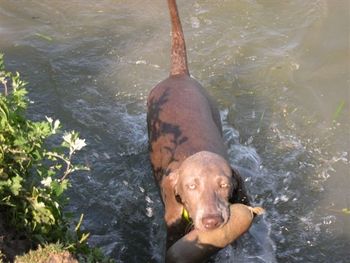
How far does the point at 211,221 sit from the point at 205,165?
58cm

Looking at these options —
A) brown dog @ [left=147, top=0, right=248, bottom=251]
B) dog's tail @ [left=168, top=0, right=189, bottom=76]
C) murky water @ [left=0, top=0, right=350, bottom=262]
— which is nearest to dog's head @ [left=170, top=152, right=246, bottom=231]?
brown dog @ [left=147, top=0, right=248, bottom=251]

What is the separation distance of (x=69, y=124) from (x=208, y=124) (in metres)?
1.96

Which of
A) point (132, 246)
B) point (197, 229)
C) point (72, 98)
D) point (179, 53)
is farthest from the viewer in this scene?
Result: point (72, 98)

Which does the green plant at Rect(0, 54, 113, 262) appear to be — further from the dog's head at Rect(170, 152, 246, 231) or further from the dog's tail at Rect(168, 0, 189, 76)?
the dog's tail at Rect(168, 0, 189, 76)

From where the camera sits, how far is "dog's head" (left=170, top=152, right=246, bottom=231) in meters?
4.16

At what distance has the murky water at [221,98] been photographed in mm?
5516

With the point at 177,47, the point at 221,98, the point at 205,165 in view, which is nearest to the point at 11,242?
the point at 205,165

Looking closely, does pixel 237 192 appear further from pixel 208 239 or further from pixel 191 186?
pixel 208 239

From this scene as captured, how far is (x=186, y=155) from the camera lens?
5.02 metres

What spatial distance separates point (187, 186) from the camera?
14.6 ft

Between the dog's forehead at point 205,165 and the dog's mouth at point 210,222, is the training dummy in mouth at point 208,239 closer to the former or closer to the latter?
the dog's mouth at point 210,222

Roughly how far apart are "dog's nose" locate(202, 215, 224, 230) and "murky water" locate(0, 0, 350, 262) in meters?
1.02

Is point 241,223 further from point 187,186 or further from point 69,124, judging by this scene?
point 69,124

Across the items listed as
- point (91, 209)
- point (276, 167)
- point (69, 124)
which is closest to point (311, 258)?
point (276, 167)
